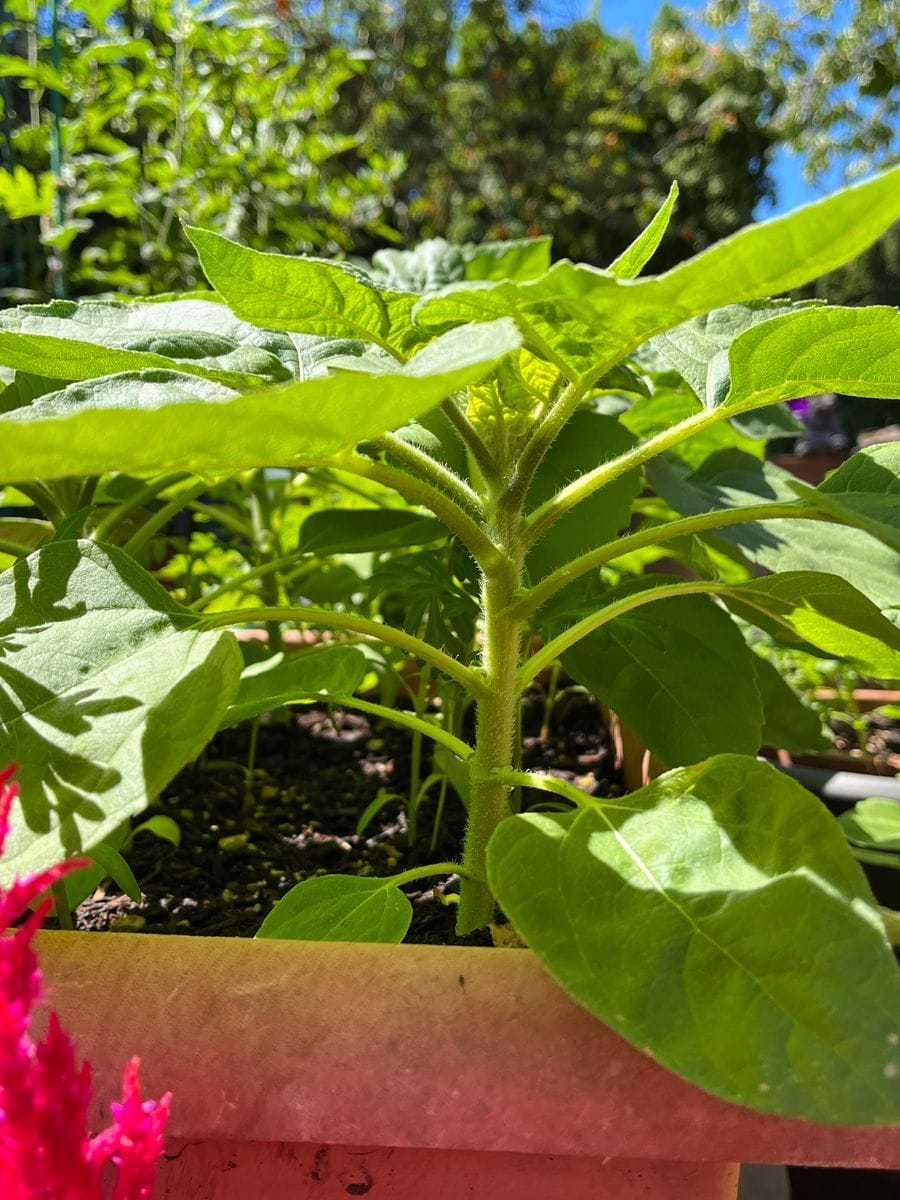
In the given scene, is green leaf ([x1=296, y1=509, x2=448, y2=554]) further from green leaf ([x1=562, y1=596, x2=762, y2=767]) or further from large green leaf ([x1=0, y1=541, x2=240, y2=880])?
Answer: large green leaf ([x1=0, y1=541, x2=240, y2=880])

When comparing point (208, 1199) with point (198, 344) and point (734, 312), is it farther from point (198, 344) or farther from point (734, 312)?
point (734, 312)

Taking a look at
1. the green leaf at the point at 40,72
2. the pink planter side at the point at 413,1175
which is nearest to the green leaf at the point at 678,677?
the pink planter side at the point at 413,1175

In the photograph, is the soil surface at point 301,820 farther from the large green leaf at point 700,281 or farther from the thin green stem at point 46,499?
the large green leaf at point 700,281

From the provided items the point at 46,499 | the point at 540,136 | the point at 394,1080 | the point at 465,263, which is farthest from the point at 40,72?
the point at 540,136

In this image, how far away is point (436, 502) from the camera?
0.49 meters

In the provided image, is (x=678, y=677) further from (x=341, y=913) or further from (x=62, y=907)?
(x=62, y=907)

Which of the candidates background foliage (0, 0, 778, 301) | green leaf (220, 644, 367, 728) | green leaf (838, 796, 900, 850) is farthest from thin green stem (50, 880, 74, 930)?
background foliage (0, 0, 778, 301)

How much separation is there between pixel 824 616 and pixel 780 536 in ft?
0.52

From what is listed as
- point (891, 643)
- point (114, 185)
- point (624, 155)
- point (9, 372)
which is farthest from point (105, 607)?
point (624, 155)

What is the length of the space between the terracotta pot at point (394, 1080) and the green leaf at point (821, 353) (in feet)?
1.01

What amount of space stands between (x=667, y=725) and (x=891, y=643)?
171 millimetres

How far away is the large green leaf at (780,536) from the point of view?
0.61 meters

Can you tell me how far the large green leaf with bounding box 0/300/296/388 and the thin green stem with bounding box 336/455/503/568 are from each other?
0.25ft

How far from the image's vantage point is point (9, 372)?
0.66 m
